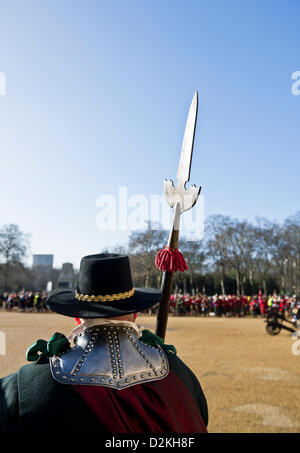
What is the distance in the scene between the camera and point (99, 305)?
2049mm

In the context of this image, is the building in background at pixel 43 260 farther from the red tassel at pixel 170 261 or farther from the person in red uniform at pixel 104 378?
the person in red uniform at pixel 104 378

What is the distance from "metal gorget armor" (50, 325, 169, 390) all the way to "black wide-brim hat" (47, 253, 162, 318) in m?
0.11

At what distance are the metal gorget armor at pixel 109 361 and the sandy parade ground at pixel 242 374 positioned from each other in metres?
4.40

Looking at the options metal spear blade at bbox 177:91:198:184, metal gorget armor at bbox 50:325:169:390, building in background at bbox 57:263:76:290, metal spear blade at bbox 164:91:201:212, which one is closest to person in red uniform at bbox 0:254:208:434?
metal gorget armor at bbox 50:325:169:390

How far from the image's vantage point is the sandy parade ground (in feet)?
20.1

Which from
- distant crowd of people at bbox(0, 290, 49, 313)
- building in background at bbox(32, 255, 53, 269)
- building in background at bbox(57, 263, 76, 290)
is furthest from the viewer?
building in background at bbox(32, 255, 53, 269)

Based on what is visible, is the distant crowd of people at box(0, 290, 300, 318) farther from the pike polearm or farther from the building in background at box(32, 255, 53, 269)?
the building in background at box(32, 255, 53, 269)

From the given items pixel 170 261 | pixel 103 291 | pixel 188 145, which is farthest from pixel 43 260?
pixel 103 291

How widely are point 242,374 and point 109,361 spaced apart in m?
8.44

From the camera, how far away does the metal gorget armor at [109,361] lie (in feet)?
5.89

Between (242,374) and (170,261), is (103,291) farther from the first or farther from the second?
(242,374)

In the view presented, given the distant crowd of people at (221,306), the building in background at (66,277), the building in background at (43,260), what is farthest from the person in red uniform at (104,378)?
the building in background at (43,260)

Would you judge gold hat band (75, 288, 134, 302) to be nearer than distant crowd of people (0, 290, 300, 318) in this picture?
Yes

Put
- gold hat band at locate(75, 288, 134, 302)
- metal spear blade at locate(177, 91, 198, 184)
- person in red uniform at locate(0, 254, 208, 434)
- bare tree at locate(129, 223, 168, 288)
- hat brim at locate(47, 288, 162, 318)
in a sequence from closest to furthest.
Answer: person in red uniform at locate(0, 254, 208, 434) → hat brim at locate(47, 288, 162, 318) → gold hat band at locate(75, 288, 134, 302) → metal spear blade at locate(177, 91, 198, 184) → bare tree at locate(129, 223, 168, 288)
